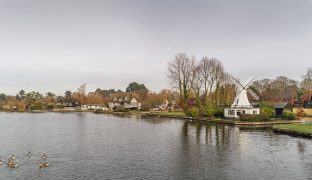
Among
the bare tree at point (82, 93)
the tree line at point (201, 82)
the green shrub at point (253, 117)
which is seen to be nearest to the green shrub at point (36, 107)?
the bare tree at point (82, 93)

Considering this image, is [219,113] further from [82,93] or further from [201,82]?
[82,93]

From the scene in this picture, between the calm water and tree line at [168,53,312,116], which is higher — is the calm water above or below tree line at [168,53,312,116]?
below

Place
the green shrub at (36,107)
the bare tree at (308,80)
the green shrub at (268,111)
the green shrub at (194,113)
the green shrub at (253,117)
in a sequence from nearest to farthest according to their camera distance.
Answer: the green shrub at (253,117) < the green shrub at (268,111) < the green shrub at (194,113) < the bare tree at (308,80) < the green shrub at (36,107)

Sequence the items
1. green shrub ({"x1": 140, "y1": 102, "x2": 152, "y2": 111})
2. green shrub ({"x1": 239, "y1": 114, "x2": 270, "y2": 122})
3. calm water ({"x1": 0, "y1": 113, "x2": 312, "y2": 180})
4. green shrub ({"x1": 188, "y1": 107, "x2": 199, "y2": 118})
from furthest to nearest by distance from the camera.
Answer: green shrub ({"x1": 140, "y1": 102, "x2": 152, "y2": 111})
green shrub ({"x1": 188, "y1": 107, "x2": 199, "y2": 118})
green shrub ({"x1": 239, "y1": 114, "x2": 270, "y2": 122})
calm water ({"x1": 0, "y1": 113, "x2": 312, "y2": 180})

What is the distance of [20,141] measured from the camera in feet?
133

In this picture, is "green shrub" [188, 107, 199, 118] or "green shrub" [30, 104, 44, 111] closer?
"green shrub" [188, 107, 199, 118]

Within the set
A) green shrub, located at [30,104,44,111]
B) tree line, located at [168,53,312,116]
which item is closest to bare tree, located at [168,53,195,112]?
tree line, located at [168,53,312,116]

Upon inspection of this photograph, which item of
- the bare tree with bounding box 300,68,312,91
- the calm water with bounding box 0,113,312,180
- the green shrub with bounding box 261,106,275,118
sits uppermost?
the bare tree with bounding box 300,68,312,91

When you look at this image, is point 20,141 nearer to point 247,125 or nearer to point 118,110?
Result: point 247,125

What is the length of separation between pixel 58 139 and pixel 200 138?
18426 millimetres

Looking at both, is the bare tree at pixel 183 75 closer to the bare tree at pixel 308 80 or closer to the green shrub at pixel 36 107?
the bare tree at pixel 308 80

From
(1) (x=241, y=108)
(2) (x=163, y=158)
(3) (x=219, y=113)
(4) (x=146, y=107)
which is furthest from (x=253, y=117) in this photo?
(4) (x=146, y=107)

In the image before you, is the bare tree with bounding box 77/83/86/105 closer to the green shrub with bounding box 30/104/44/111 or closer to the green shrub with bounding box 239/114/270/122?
the green shrub with bounding box 30/104/44/111

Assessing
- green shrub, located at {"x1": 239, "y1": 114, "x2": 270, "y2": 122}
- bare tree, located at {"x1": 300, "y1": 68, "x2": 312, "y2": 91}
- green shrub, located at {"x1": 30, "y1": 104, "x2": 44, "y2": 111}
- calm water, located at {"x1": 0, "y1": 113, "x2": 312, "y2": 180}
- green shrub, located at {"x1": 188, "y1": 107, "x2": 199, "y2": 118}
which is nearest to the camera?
calm water, located at {"x1": 0, "y1": 113, "x2": 312, "y2": 180}
